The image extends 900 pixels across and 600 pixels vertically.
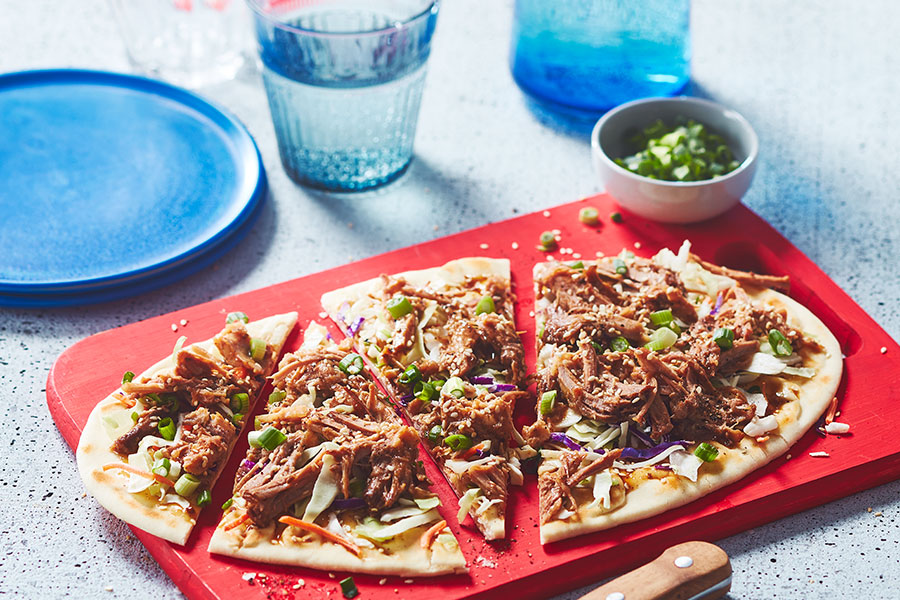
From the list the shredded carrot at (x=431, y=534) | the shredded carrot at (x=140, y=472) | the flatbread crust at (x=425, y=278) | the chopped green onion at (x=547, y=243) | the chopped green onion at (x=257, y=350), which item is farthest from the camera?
the chopped green onion at (x=547, y=243)

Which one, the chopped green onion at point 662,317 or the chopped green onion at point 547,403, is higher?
the chopped green onion at point 662,317

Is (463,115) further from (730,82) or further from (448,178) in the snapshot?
(730,82)

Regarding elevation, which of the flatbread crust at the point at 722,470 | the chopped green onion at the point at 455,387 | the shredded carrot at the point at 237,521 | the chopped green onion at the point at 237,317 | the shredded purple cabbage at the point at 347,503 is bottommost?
the flatbread crust at the point at 722,470

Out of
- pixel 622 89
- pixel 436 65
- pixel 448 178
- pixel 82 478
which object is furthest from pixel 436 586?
pixel 436 65

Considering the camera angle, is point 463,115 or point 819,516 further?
point 463,115

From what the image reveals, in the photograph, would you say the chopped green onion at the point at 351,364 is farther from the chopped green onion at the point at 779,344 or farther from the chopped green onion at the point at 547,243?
the chopped green onion at the point at 779,344

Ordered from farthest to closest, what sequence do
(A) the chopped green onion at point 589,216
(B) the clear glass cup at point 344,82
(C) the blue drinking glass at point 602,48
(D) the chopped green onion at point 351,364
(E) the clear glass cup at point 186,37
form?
(E) the clear glass cup at point 186,37, (C) the blue drinking glass at point 602,48, (A) the chopped green onion at point 589,216, (B) the clear glass cup at point 344,82, (D) the chopped green onion at point 351,364

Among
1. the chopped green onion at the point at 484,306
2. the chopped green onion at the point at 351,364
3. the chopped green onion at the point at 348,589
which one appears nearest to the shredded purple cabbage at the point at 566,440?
the chopped green onion at the point at 484,306
